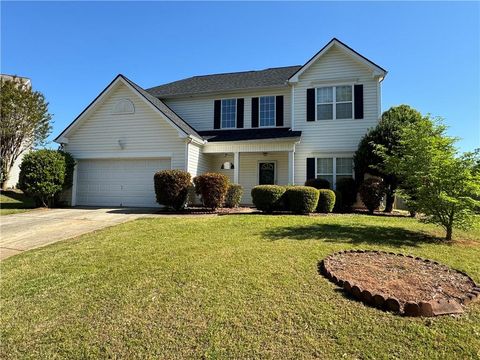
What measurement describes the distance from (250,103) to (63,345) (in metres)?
A: 15.1

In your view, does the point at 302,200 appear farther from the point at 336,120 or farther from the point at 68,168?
the point at 68,168

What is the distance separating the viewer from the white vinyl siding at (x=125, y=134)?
46.4ft

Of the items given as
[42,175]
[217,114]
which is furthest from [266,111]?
[42,175]

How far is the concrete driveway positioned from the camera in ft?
24.2

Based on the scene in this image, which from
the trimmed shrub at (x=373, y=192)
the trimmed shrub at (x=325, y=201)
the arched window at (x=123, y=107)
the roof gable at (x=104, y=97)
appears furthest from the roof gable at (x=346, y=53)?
the arched window at (x=123, y=107)

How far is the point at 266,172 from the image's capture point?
1616cm

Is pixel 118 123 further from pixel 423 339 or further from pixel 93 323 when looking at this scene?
pixel 423 339

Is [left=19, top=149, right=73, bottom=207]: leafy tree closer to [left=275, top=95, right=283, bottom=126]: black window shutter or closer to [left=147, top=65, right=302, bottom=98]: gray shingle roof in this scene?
[left=147, top=65, right=302, bottom=98]: gray shingle roof

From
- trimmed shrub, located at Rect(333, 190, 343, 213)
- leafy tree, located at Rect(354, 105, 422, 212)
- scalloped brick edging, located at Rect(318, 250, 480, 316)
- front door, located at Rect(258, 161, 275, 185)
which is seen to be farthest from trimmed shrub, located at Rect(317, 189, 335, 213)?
scalloped brick edging, located at Rect(318, 250, 480, 316)

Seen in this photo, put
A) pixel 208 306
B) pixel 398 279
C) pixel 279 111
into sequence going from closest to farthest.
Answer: pixel 208 306 → pixel 398 279 → pixel 279 111

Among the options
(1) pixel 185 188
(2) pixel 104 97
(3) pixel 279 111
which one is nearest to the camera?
(1) pixel 185 188

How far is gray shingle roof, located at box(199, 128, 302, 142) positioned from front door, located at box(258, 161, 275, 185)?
62.7 inches

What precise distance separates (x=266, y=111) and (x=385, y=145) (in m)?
6.70

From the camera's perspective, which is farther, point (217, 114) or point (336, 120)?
point (217, 114)
